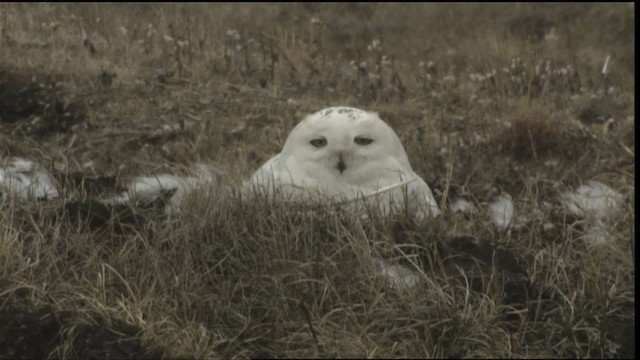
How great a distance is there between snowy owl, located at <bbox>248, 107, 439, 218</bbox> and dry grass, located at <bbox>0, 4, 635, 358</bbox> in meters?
0.24

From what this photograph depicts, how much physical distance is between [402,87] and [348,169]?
9.96ft

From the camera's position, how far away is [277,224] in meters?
4.24

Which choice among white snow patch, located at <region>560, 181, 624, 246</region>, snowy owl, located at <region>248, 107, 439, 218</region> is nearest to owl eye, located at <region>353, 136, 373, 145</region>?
snowy owl, located at <region>248, 107, 439, 218</region>

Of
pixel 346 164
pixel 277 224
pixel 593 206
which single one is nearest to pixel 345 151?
pixel 346 164

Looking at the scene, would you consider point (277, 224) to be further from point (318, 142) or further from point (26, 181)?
point (26, 181)

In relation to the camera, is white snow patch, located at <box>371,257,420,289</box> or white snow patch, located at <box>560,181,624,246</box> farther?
white snow patch, located at <box>560,181,624,246</box>

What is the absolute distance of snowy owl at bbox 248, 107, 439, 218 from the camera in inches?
183

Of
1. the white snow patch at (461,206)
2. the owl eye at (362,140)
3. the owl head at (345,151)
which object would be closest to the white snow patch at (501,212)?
the white snow patch at (461,206)

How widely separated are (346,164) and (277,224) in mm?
604

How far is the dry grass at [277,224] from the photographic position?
379 centimetres

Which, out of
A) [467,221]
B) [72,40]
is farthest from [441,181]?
[72,40]

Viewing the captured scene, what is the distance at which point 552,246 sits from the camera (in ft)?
14.2

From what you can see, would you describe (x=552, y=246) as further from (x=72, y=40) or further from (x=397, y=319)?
(x=72, y=40)

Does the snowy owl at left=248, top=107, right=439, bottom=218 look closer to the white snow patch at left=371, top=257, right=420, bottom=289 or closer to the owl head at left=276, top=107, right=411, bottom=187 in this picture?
the owl head at left=276, top=107, right=411, bottom=187
